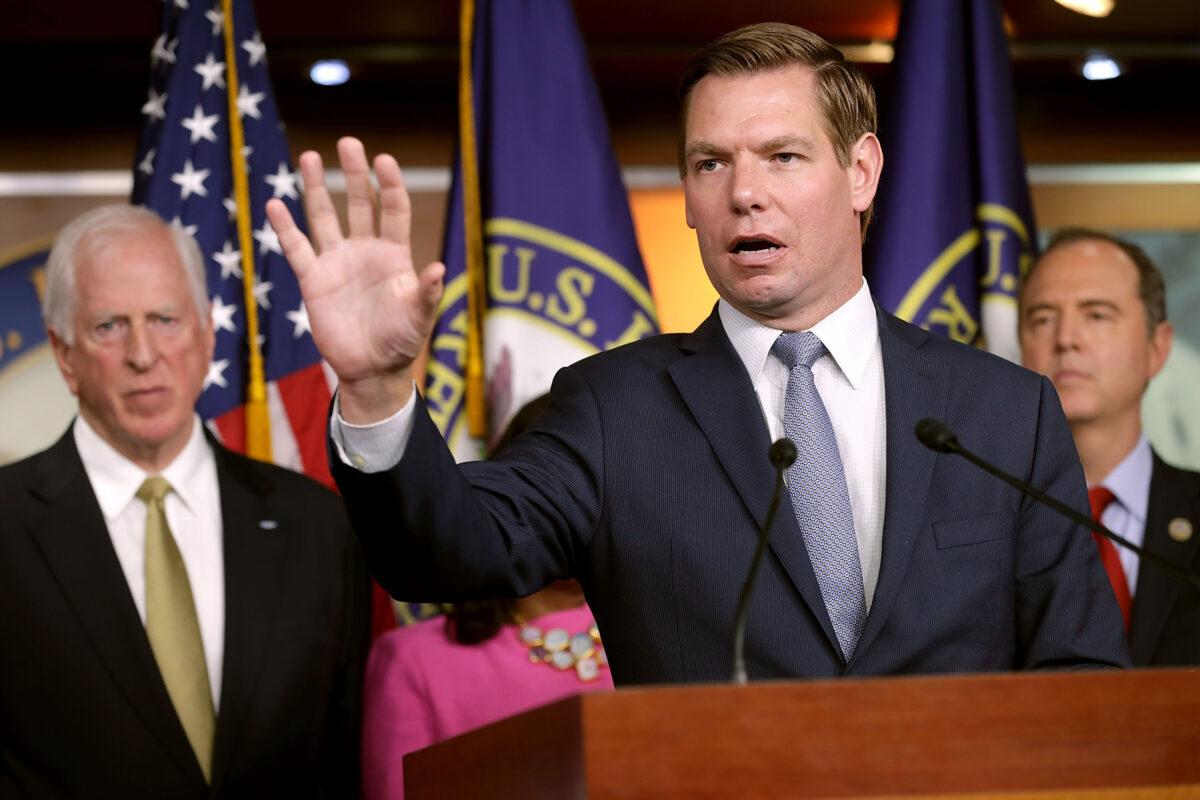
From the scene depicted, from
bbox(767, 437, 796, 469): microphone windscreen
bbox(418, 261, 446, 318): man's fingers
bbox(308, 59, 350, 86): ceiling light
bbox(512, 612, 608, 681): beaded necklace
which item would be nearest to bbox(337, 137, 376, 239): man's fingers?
bbox(418, 261, 446, 318): man's fingers

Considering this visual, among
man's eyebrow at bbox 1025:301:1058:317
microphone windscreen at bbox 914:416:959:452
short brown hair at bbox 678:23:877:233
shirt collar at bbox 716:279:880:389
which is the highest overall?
short brown hair at bbox 678:23:877:233

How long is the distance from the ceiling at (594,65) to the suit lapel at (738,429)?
229cm

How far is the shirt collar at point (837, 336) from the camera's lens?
2.15 metres

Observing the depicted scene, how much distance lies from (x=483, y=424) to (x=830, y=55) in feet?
5.80

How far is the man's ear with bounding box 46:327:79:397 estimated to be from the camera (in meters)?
3.34

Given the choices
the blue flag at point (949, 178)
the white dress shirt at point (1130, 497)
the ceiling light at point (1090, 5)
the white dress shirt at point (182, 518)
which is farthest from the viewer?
the blue flag at point (949, 178)

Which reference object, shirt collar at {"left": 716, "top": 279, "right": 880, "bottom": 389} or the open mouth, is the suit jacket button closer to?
shirt collar at {"left": 716, "top": 279, "right": 880, "bottom": 389}

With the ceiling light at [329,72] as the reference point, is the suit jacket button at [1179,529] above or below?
below

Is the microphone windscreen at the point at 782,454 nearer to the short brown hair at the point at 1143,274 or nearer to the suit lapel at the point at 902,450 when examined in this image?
the suit lapel at the point at 902,450

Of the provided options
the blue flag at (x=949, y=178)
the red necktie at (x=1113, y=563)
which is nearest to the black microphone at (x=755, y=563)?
the red necktie at (x=1113, y=563)

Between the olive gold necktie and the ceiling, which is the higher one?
the ceiling

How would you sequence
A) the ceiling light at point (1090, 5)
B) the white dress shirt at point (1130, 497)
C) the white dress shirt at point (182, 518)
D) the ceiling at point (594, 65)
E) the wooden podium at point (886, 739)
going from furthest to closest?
the ceiling at point (594, 65) < the ceiling light at point (1090, 5) < the white dress shirt at point (1130, 497) < the white dress shirt at point (182, 518) < the wooden podium at point (886, 739)

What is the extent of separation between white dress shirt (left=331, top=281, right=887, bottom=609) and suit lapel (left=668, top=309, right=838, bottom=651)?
0.11 ft

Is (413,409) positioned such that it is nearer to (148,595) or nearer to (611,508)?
(611,508)
